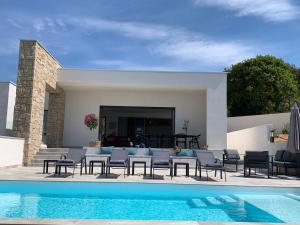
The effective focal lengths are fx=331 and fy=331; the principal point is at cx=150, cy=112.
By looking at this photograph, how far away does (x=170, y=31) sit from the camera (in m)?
14.0

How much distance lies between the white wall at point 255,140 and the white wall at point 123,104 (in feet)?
9.44

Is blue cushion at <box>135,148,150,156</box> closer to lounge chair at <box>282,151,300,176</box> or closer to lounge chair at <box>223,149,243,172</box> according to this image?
lounge chair at <box>223,149,243,172</box>

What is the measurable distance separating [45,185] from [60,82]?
29.2ft

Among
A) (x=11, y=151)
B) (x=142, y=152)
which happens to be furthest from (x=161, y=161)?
(x=11, y=151)

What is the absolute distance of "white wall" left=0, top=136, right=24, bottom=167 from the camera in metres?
12.1

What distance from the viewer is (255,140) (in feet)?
61.9

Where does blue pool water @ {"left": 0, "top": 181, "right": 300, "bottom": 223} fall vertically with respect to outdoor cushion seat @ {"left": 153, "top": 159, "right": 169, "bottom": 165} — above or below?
below

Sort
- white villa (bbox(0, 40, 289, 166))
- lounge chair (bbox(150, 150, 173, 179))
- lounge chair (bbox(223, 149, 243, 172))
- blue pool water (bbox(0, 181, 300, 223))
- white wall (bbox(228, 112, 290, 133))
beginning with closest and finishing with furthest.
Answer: blue pool water (bbox(0, 181, 300, 223)), lounge chair (bbox(150, 150, 173, 179)), lounge chair (bbox(223, 149, 243, 172)), white villa (bbox(0, 40, 289, 166)), white wall (bbox(228, 112, 290, 133))

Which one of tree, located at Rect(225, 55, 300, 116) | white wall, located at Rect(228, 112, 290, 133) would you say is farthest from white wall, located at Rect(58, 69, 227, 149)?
tree, located at Rect(225, 55, 300, 116)

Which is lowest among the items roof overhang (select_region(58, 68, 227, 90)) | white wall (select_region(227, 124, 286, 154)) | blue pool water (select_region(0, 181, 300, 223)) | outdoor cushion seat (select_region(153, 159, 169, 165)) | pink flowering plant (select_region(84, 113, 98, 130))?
blue pool water (select_region(0, 181, 300, 223))

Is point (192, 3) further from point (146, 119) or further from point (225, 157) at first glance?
point (146, 119)

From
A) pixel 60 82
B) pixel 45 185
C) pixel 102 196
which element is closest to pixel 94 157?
pixel 60 82

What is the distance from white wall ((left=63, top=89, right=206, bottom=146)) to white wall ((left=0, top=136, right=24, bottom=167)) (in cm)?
523

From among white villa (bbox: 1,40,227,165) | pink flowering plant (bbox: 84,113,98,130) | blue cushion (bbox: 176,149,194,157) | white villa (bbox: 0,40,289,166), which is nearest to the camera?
white villa (bbox: 1,40,227,165)
